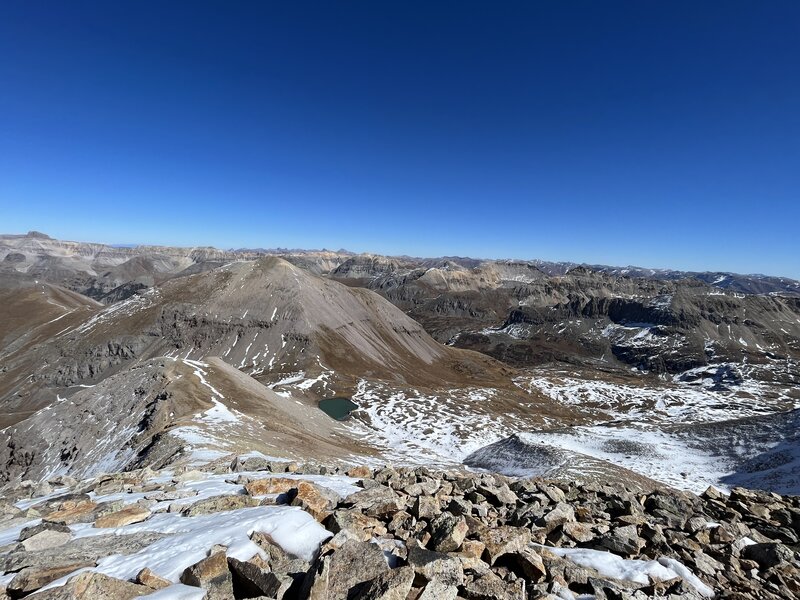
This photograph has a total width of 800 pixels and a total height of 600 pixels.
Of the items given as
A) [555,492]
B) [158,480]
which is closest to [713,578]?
[555,492]

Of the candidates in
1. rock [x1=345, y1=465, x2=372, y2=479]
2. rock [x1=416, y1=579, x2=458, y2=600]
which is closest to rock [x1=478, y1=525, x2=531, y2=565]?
rock [x1=416, y1=579, x2=458, y2=600]

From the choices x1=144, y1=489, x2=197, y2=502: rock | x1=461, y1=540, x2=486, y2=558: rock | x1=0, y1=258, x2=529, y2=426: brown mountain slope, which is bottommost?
x1=0, y1=258, x2=529, y2=426: brown mountain slope

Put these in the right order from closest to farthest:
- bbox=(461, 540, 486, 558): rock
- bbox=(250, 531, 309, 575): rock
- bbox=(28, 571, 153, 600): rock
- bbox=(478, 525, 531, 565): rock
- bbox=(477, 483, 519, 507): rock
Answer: bbox=(28, 571, 153, 600): rock < bbox=(250, 531, 309, 575): rock < bbox=(461, 540, 486, 558): rock < bbox=(478, 525, 531, 565): rock < bbox=(477, 483, 519, 507): rock

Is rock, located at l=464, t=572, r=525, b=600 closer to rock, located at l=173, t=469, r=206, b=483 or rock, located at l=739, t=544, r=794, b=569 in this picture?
rock, located at l=739, t=544, r=794, b=569

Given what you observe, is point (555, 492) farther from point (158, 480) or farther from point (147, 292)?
point (147, 292)

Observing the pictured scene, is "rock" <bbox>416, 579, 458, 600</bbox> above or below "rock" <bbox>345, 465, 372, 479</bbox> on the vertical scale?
above

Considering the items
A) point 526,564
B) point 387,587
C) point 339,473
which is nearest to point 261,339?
point 339,473

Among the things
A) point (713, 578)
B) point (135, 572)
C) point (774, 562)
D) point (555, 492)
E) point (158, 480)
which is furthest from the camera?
point (158, 480)

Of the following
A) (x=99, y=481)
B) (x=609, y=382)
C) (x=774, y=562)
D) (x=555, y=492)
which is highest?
(x=774, y=562)
